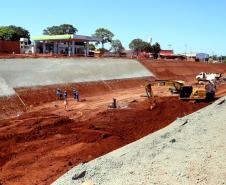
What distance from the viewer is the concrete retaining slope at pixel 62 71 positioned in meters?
43.7

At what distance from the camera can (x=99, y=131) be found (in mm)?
26000

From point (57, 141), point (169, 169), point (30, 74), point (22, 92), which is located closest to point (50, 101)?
point (22, 92)

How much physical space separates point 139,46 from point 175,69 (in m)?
70.4

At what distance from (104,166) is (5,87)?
26101 mm

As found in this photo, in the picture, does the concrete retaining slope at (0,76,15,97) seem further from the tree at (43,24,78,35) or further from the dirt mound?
the tree at (43,24,78,35)

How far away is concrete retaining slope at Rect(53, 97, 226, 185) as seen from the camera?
13.2 meters

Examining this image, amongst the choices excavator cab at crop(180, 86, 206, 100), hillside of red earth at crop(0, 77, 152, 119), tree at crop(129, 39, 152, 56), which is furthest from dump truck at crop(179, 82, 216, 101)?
Answer: tree at crop(129, 39, 152, 56)

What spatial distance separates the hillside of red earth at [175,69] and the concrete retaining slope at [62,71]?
13.3ft

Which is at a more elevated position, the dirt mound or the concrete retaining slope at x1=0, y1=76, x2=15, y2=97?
the concrete retaining slope at x1=0, y1=76, x2=15, y2=97

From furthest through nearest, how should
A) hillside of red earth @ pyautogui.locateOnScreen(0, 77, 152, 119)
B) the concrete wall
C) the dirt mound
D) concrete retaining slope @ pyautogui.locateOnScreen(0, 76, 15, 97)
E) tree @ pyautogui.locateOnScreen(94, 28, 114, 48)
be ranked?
tree @ pyautogui.locateOnScreen(94, 28, 114, 48)
the concrete wall
concrete retaining slope @ pyautogui.locateOnScreen(0, 76, 15, 97)
hillside of red earth @ pyautogui.locateOnScreen(0, 77, 152, 119)
the dirt mound

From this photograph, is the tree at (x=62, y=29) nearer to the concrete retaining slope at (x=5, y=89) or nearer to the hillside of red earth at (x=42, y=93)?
the hillside of red earth at (x=42, y=93)

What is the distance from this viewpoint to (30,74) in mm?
45594

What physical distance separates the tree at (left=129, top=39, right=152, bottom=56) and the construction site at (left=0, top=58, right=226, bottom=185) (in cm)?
8685

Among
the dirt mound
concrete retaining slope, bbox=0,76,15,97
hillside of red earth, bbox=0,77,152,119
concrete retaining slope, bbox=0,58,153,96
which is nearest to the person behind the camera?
the dirt mound
